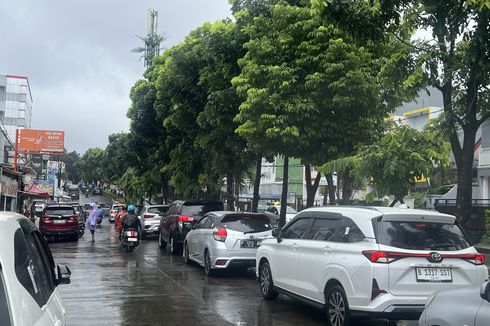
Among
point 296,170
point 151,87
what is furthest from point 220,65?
point 296,170

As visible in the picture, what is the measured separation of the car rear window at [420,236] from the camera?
22.9 ft

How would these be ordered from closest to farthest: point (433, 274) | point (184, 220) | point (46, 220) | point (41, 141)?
point (433, 274) → point (184, 220) → point (46, 220) → point (41, 141)

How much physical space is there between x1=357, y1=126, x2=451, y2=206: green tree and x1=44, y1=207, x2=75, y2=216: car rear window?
53.9 feet

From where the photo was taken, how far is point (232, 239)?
41.0ft

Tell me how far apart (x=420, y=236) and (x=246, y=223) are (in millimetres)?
6306

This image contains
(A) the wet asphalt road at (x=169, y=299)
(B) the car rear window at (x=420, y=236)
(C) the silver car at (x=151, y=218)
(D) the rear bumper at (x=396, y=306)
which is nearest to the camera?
(D) the rear bumper at (x=396, y=306)

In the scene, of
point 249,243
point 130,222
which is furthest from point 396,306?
point 130,222

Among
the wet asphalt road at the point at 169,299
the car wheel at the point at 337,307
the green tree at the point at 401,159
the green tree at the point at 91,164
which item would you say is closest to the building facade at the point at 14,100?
the green tree at the point at 91,164

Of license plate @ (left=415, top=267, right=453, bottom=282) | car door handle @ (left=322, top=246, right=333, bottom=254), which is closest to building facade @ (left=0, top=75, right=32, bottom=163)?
car door handle @ (left=322, top=246, right=333, bottom=254)

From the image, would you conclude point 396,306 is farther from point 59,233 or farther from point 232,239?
point 59,233

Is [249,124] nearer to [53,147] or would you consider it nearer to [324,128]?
[324,128]

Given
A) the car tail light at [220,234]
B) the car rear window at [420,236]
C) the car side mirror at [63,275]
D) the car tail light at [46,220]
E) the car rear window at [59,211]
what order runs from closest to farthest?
1. the car side mirror at [63,275]
2. the car rear window at [420,236]
3. the car tail light at [220,234]
4. the car tail light at [46,220]
5. the car rear window at [59,211]

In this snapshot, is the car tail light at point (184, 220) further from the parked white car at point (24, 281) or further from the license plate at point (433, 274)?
the parked white car at point (24, 281)

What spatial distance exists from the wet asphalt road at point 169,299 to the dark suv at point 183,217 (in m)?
2.22
